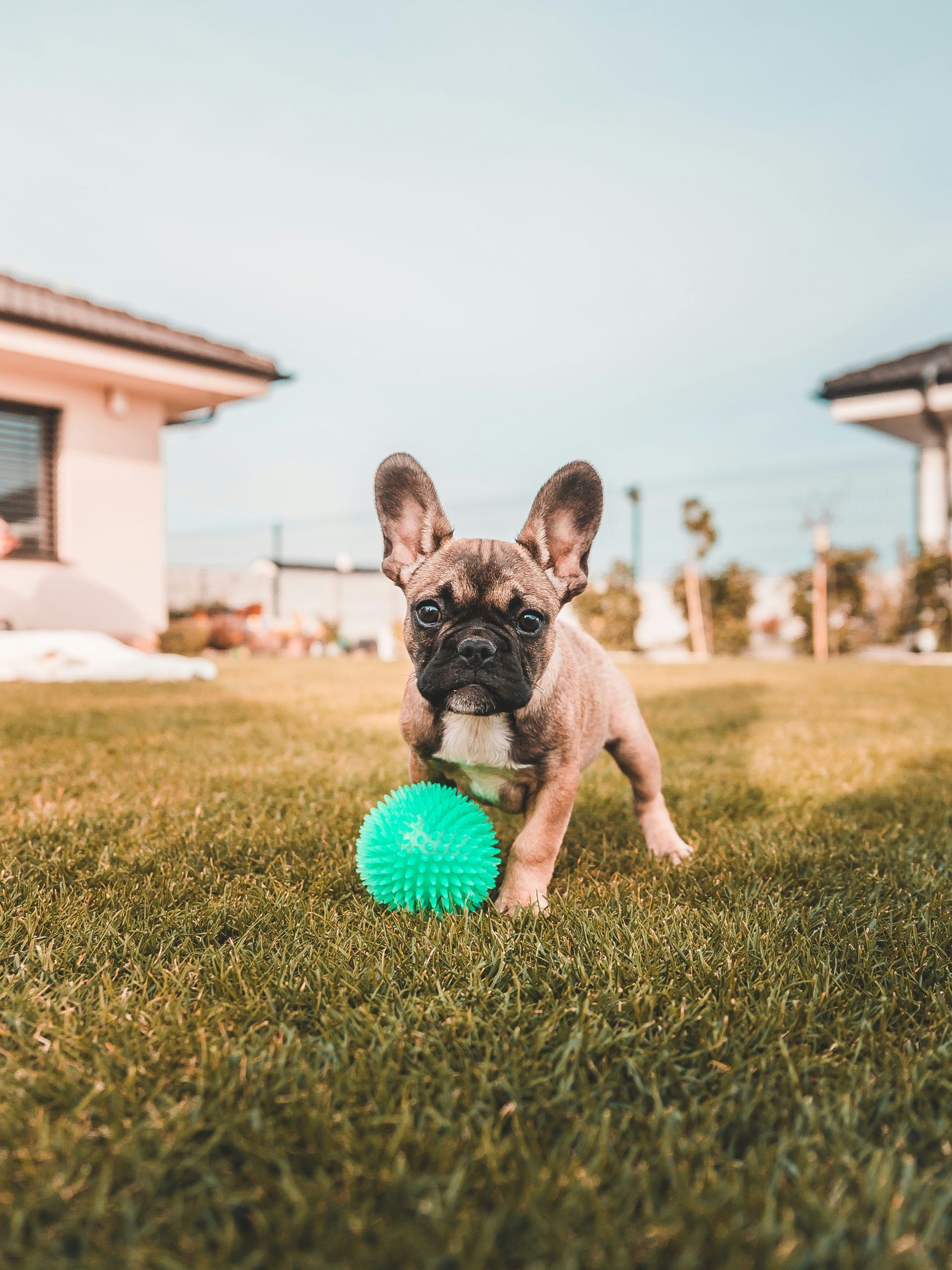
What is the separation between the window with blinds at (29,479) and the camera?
489 inches

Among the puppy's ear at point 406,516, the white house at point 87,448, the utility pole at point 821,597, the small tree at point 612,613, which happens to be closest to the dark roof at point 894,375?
the utility pole at point 821,597

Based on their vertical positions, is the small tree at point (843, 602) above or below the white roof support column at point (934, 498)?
below

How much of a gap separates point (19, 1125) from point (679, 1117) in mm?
1039

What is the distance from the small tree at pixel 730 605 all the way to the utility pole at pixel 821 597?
1.60m

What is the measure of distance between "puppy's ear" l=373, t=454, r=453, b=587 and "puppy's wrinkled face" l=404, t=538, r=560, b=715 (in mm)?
96

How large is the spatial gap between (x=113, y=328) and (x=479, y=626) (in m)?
12.7

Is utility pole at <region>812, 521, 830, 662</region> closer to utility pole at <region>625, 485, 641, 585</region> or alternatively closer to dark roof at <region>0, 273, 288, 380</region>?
utility pole at <region>625, 485, 641, 585</region>

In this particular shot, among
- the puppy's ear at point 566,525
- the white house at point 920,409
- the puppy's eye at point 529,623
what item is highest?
the white house at point 920,409

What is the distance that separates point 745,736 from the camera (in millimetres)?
5914

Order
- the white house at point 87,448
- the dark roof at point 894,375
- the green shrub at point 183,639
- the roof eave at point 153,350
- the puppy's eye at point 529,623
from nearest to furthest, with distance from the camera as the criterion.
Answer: the puppy's eye at point 529,623, the roof eave at point 153,350, the white house at point 87,448, the green shrub at point 183,639, the dark roof at point 894,375

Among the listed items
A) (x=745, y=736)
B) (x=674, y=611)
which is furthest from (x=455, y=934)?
(x=674, y=611)

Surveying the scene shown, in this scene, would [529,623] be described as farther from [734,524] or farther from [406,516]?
[734,524]

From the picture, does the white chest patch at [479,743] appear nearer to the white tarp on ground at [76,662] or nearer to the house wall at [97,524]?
the white tarp on ground at [76,662]

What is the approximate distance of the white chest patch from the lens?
2455 mm
